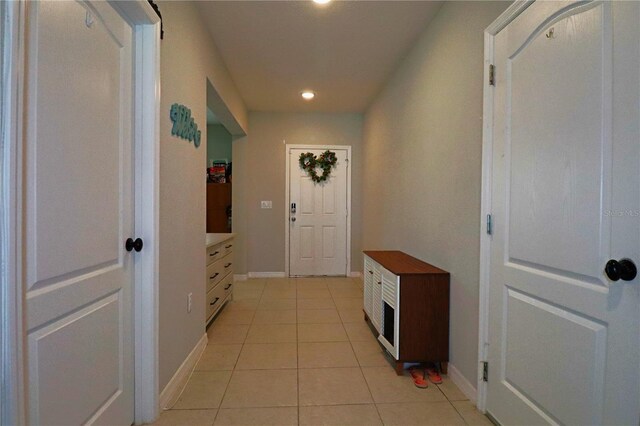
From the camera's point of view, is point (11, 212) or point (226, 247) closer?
point (11, 212)

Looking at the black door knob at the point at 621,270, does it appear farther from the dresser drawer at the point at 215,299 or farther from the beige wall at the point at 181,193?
the dresser drawer at the point at 215,299

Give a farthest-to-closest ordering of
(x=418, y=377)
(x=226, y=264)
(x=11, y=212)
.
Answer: (x=226, y=264), (x=418, y=377), (x=11, y=212)

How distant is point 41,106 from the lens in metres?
0.94

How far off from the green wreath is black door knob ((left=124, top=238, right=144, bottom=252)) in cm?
342

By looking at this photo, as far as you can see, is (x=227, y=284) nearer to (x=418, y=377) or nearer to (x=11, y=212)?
(x=418, y=377)

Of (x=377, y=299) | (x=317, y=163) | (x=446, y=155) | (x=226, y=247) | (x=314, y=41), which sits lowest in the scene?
(x=377, y=299)

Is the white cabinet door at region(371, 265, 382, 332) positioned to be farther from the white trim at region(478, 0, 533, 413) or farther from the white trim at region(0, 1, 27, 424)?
the white trim at region(0, 1, 27, 424)

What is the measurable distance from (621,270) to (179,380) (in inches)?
87.0

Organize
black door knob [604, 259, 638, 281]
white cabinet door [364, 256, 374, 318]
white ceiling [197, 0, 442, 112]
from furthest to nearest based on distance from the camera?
1. white cabinet door [364, 256, 374, 318]
2. white ceiling [197, 0, 442, 112]
3. black door knob [604, 259, 638, 281]

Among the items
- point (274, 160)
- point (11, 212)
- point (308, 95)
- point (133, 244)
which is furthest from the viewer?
point (274, 160)

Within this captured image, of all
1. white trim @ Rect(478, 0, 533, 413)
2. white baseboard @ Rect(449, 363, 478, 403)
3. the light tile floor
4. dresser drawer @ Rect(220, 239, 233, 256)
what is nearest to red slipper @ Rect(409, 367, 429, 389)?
the light tile floor

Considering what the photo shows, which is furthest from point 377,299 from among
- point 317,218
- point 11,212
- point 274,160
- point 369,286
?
point 274,160

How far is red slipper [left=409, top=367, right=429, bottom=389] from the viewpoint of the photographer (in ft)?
6.21

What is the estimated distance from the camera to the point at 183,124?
190cm
